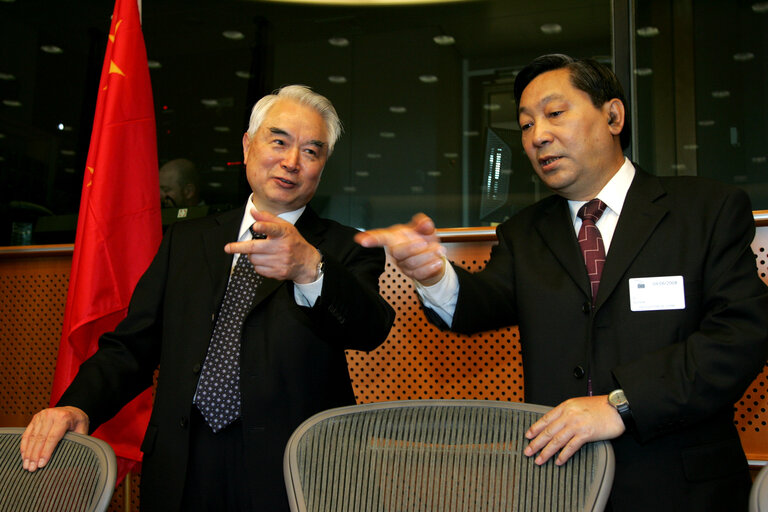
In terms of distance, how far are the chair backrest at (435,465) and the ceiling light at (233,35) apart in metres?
8.47

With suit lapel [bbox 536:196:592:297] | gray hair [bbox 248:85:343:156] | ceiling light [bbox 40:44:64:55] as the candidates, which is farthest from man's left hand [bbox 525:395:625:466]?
ceiling light [bbox 40:44:64:55]

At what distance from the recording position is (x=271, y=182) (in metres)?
1.92

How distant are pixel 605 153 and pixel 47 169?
23.2ft

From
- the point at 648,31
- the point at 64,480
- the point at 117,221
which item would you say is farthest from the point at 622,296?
the point at 648,31

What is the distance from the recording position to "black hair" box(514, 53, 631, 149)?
1.89 metres

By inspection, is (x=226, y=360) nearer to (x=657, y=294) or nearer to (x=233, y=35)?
(x=657, y=294)

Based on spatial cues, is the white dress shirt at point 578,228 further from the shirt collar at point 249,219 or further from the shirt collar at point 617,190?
the shirt collar at point 249,219

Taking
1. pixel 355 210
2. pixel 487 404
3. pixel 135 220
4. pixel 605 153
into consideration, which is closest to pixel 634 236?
pixel 605 153

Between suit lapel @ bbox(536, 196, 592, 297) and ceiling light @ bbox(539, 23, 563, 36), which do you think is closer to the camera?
suit lapel @ bbox(536, 196, 592, 297)

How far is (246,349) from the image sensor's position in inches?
67.7

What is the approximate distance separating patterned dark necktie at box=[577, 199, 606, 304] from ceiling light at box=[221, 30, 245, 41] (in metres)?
7.77

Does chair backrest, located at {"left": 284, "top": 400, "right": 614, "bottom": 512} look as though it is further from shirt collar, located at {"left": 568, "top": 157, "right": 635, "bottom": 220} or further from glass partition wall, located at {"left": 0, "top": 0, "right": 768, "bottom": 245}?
glass partition wall, located at {"left": 0, "top": 0, "right": 768, "bottom": 245}

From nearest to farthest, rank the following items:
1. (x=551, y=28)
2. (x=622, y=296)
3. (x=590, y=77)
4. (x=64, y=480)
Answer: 1. (x=64, y=480)
2. (x=622, y=296)
3. (x=590, y=77)
4. (x=551, y=28)

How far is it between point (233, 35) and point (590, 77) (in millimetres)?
7646
